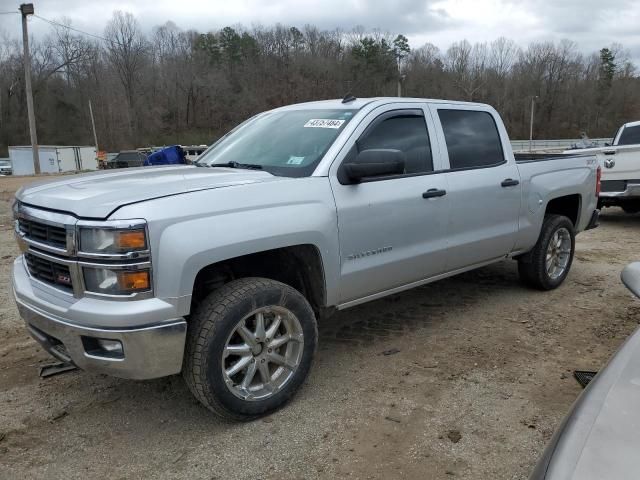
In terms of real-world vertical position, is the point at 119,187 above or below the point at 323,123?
below

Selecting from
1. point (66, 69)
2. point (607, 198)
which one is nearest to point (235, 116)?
point (66, 69)

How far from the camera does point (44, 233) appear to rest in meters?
2.97

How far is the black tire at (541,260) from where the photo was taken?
5.44 meters

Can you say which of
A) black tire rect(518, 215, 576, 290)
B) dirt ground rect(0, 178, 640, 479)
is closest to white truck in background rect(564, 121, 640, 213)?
black tire rect(518, 215, 576, 290)

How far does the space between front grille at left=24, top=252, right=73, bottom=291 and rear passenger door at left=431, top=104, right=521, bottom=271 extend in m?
2.74

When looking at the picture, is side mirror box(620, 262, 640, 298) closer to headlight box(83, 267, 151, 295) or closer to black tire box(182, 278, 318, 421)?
black tire box(182, 278, 318, 421)

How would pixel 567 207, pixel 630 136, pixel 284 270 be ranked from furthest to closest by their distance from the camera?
pixel 630 136
pixel 567 207
pixel 284 270

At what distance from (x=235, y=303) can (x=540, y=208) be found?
3.48 metres

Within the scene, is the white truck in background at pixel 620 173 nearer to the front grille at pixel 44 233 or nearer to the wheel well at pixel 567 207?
the wheel well at pixel 567 207

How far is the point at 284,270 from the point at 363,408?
3.27 feet

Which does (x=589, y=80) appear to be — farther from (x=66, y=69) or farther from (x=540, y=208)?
(x=540, y=208)

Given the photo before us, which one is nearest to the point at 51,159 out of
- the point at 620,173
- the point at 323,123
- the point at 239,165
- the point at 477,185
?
the point at 620,173

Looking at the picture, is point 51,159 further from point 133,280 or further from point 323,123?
point 133,280

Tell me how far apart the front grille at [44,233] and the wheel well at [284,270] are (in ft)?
2.61
